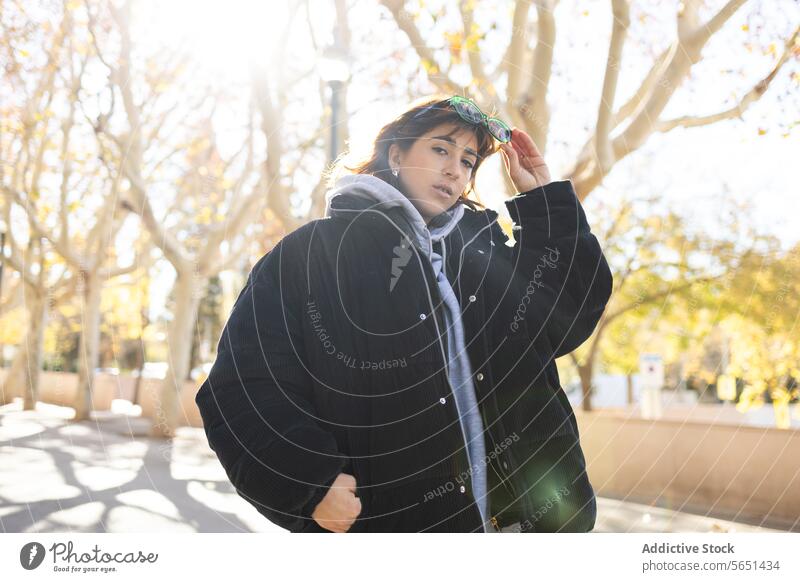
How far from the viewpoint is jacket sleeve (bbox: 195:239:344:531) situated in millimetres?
1424

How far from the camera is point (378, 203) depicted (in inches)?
62.7

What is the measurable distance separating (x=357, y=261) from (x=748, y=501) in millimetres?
4581

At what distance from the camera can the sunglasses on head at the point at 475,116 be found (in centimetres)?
171

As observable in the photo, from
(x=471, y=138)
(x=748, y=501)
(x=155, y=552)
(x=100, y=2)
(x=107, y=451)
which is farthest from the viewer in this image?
(x=748, y=501)

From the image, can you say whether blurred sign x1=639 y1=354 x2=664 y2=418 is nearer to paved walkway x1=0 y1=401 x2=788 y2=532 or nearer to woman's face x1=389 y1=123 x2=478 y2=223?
paved walkway x1=0 y1=401 x2=788 y2=532

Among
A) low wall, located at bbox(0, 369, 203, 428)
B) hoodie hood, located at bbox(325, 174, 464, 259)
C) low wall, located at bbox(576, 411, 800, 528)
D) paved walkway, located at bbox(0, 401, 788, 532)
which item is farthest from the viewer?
low wall, located at bbox(0, 369, 203, 428)

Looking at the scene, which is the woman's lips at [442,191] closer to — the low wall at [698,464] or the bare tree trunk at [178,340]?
the bare tree trunk at [178,340]

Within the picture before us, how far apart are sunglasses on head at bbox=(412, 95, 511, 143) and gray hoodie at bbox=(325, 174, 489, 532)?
0.27 metres

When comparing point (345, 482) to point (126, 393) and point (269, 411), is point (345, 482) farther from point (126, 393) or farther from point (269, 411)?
point (126, 393)

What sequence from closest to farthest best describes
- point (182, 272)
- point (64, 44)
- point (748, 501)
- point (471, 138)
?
point (471, 138), point (64, 44), point (182, 272), point (748, 501)

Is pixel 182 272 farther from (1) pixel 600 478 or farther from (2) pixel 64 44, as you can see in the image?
(1) pixel 600 478

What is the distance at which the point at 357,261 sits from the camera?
1.61 m

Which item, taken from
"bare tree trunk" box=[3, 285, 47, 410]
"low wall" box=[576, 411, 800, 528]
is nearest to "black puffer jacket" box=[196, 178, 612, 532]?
"bare tree trunk" box=[3, 285, 47, 410]

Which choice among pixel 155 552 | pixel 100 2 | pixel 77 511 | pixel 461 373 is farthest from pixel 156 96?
pixel 461 373
